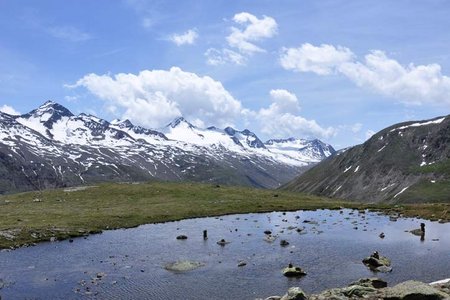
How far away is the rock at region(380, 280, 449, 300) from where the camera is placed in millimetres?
34344

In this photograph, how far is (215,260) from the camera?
5925 centimetres

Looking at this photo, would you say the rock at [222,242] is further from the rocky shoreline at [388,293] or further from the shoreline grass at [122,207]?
the rocky shoreline at [388,293]

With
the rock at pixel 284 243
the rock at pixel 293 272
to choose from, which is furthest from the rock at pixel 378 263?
the rock at pixel 284 243

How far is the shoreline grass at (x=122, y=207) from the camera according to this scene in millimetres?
83500

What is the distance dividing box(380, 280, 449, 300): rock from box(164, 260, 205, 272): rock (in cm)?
2425

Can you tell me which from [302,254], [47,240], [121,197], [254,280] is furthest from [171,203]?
[254,280]

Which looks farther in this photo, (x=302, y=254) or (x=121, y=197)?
(x=121, y=197)

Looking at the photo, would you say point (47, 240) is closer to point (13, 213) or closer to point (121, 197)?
point (13, 213)

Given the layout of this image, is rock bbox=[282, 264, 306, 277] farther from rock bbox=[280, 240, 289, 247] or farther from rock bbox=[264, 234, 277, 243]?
rock bbox=[264, 234, 277, 243]

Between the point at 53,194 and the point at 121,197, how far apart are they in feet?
77.9

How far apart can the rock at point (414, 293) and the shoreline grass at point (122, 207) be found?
2203 inches

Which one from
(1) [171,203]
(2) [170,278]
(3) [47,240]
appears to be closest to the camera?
(2) [170,278]

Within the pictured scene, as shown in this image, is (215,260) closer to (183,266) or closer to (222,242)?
(183,266)

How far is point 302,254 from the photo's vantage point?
61562mm
